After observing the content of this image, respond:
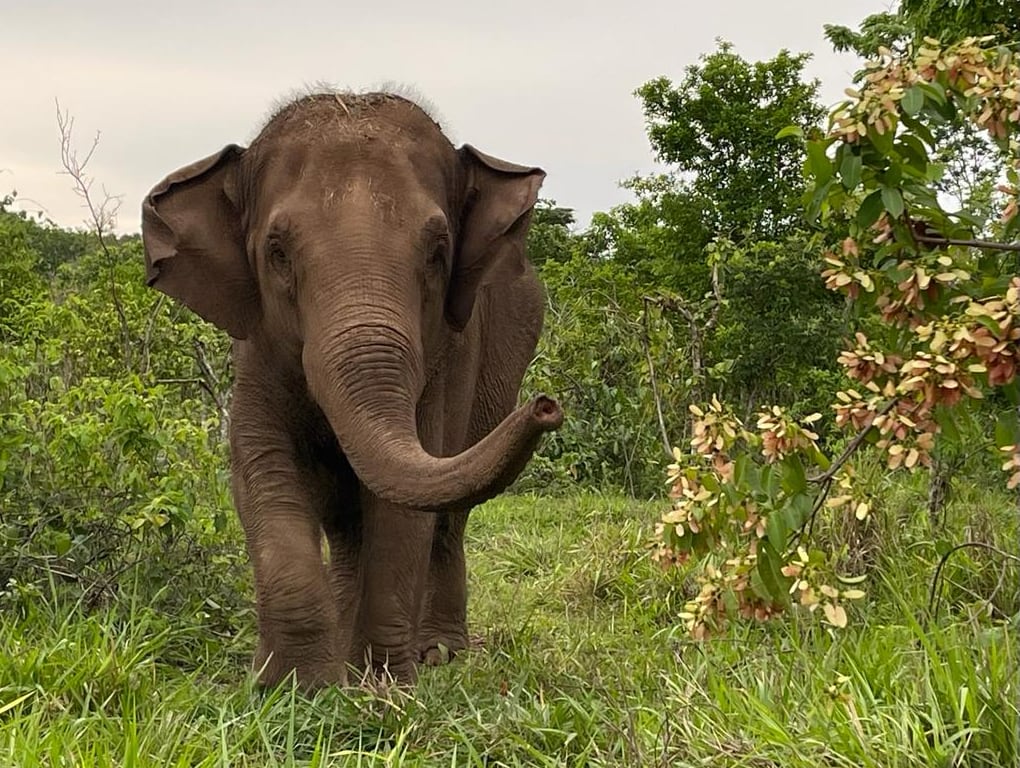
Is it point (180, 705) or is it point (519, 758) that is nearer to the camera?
point (519, 758)

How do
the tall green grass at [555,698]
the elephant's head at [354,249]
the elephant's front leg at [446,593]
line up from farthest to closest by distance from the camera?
the elephant's front leg at [446,593], the elephant's head at [354,249], the tall green grass at [555,698]

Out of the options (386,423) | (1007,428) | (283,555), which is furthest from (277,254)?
(1007,428)

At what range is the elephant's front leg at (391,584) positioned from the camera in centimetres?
419

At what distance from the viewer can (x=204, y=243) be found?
4.22 metres

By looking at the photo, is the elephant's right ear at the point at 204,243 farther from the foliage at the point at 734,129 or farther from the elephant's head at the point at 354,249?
the foliage at the point at 734,129

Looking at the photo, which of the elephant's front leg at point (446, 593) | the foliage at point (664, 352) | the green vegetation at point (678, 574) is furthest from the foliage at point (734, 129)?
the elephant's front leg at point (446, 593)

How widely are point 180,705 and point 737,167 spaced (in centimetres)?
1860

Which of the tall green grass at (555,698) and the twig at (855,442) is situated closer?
the tall green grass at (555,698)

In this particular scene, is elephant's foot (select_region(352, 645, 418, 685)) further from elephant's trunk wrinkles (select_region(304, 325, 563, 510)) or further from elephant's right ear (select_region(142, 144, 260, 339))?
elephant's right ear (select_region(142, 144, 260, 339))

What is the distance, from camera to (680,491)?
9.92 ft

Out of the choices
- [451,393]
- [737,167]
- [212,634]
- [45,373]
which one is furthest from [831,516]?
[737,167]

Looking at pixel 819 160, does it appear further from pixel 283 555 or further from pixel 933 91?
pixel 283 555

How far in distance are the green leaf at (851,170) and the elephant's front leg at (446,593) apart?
8.92 feet

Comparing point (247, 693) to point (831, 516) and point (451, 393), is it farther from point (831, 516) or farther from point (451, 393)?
point (831, 516)
